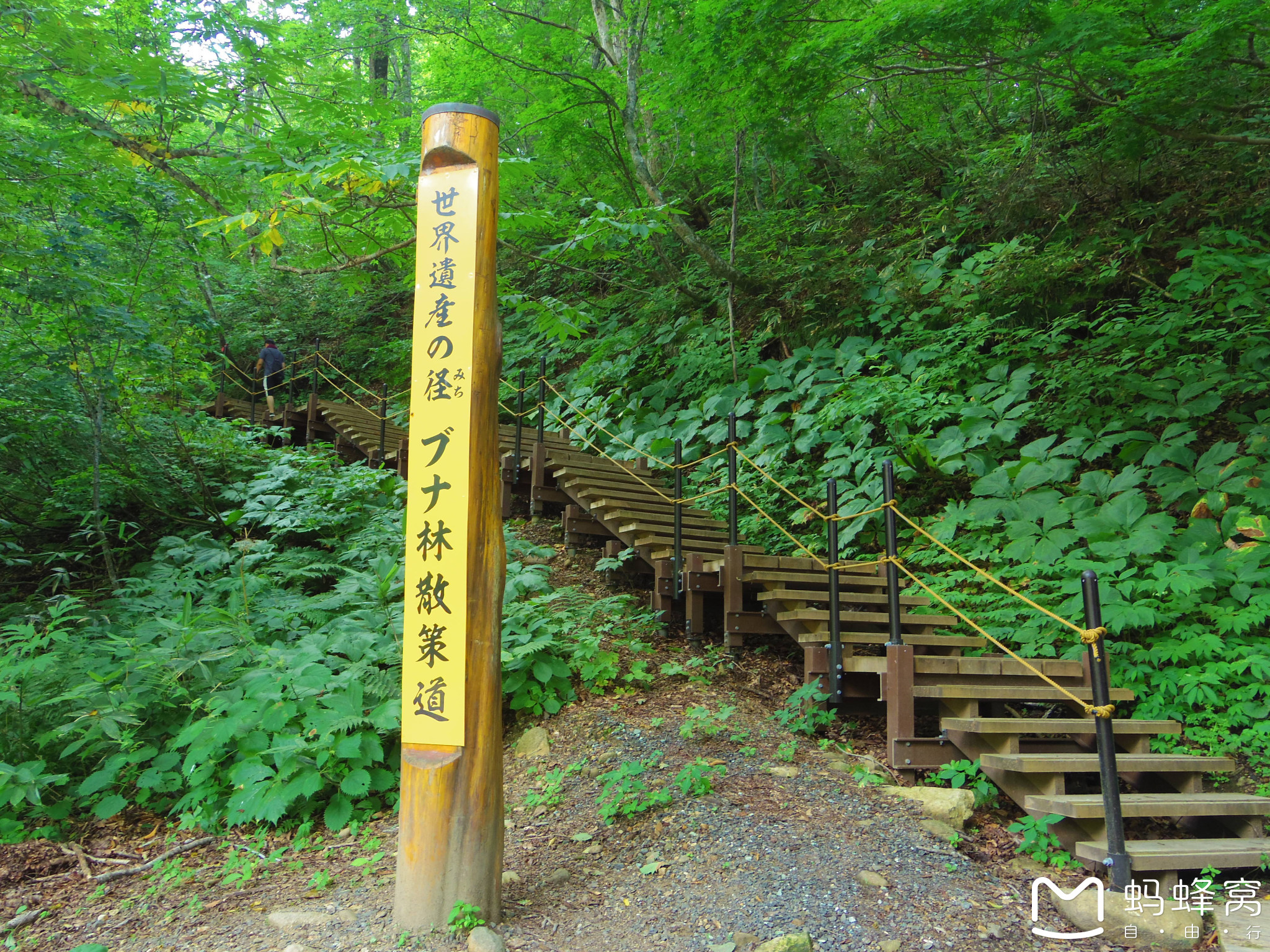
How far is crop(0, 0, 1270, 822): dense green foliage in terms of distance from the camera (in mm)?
4312

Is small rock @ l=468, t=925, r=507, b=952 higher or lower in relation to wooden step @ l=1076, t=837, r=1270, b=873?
lower

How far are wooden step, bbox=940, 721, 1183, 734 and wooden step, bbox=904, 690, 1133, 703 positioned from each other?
117 mm

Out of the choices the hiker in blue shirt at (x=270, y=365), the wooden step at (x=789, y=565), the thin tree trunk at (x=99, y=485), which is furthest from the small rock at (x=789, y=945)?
the hiker in blue shirt at (x=270, y=365)

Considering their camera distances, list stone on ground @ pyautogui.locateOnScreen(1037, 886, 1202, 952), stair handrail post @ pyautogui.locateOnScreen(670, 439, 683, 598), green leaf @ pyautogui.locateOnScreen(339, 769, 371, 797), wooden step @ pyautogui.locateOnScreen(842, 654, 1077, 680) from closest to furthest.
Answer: stone on ground @ pyautogui.locateOnScreen(1037, 886, 1202, 952), green leaf @ pyautogui.locateOnScreen(339, 769, 371, 797), wooden step @ pyautogui.locateOnScreen(842, 654, 1077, 680), stair handrail post @ pyautogui.locateOnScreen(670, 439, 683, 598)

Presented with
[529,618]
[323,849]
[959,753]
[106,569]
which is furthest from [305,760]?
[106,569]

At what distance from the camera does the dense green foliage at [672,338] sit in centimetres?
431

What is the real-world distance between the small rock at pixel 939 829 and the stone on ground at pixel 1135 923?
0.56m

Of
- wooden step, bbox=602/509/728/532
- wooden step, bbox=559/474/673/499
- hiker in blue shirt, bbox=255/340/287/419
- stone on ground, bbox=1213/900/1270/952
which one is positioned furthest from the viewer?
hiker in blue shirt, bbox=255/340/287/419

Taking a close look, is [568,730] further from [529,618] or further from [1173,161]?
[1173,161]

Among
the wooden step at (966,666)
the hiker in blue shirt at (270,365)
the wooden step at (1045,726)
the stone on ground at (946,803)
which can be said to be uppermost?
the hiker in blue shirt at (270,365)

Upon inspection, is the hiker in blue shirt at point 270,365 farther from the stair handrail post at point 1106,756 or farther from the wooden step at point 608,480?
the stair handrail post at point 1106,756

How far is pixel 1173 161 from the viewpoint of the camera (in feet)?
24.7

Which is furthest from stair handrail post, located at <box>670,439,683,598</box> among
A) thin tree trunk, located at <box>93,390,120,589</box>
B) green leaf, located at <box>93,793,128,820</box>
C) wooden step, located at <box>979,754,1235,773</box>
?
thin tree trunk, located at <box>93,390,120,589</box>

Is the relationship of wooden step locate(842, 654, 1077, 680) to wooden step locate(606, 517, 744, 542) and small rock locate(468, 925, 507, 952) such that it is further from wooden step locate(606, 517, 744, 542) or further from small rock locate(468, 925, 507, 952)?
small rock locate(468, 925, 507, 952)
